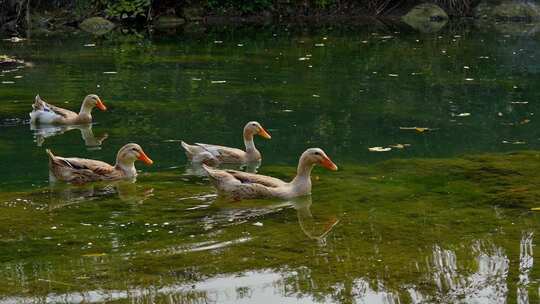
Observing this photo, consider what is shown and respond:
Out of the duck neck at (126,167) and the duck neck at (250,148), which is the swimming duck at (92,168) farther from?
the duck neck at (250,148)

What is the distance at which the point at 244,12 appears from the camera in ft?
99.8

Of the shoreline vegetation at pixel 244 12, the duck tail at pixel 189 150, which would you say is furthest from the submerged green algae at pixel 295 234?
the shoreline vegetation at pixel 244 12

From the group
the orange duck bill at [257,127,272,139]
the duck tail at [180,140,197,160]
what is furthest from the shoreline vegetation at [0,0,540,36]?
the duck tail at [180,140,197,160]

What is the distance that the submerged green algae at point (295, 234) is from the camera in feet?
24.2

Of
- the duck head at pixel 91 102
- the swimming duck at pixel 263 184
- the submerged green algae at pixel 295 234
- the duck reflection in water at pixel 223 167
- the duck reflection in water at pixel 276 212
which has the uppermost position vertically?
the duck head at pixel 91 102

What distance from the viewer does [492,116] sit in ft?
46.9

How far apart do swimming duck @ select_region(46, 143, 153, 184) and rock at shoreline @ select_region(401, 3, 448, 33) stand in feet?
61.8

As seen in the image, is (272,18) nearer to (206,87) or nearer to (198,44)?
(198,44)

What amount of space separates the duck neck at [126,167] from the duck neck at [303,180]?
2.00 metres

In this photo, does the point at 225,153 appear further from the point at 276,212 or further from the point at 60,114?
the point at 60,114

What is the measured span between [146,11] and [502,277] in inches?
921

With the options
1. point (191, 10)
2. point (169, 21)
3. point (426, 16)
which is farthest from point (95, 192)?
point (426, 16)

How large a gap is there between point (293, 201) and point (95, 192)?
84.5 inches

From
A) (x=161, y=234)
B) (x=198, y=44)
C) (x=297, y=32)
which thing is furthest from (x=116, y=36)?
(x=161, y=234)
